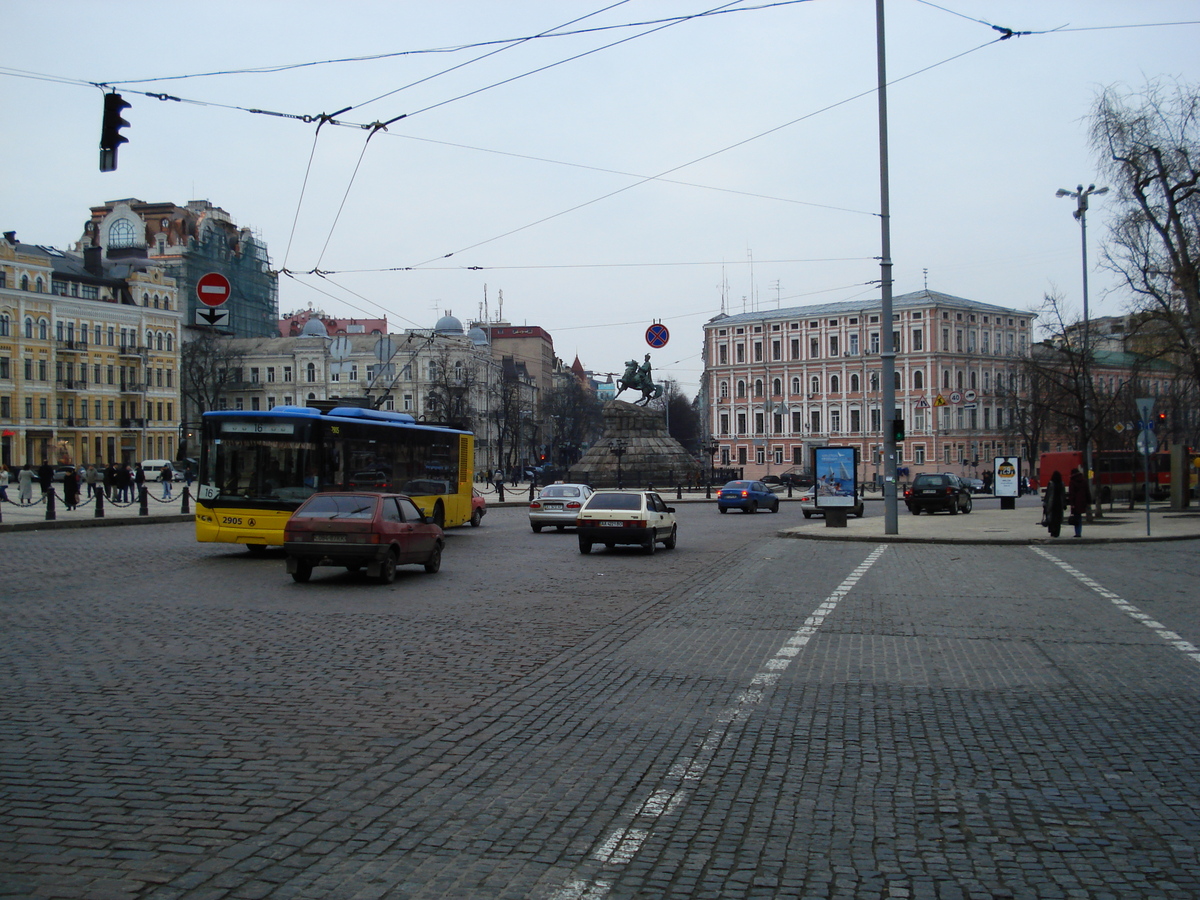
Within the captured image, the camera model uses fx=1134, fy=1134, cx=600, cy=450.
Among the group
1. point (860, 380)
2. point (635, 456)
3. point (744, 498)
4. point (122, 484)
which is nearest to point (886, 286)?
point (744, 498)

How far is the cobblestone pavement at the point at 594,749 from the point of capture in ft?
15.6

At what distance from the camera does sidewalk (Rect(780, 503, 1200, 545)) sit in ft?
91.4

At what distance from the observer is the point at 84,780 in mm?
5973

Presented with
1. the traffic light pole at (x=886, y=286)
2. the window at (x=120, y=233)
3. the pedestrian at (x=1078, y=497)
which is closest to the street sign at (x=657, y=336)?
the traffic light pole at (x=886, y=286)

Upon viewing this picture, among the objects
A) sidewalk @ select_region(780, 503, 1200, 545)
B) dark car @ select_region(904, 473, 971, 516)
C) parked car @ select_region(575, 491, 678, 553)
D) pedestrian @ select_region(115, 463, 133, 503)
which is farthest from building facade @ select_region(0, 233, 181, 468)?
parked car @ select_region(575, 491, 678, 553)

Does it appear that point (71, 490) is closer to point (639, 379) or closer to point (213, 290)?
point (213, 290)

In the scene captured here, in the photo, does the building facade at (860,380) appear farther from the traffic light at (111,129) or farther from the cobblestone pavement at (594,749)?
the cobblestone pavement at (594,749)

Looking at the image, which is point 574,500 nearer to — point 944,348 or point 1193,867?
point 1193,867

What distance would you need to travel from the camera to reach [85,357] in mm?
83438

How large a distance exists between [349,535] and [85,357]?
75.4 m

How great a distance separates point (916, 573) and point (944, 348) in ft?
302

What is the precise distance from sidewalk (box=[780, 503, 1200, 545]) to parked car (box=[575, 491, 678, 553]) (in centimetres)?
715

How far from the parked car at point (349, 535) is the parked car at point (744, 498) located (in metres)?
31.0

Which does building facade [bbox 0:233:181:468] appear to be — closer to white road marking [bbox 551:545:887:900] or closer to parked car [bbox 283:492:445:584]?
parked car [bbox 283:492:445:584]
